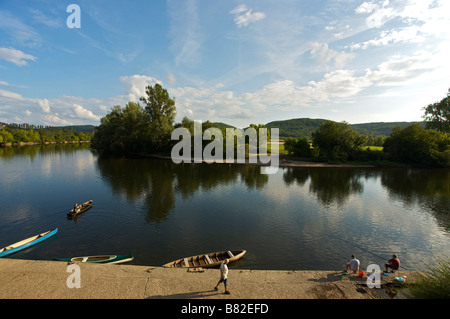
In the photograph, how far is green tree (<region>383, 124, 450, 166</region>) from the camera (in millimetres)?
70825

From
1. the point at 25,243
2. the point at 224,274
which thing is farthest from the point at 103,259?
the point at 224,274

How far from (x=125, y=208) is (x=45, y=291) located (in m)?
17.0

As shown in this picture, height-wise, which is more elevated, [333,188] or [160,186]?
[160,186]

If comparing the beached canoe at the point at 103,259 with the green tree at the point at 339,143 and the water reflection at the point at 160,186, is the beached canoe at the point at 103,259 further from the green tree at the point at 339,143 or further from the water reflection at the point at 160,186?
the green tree at the point at 339,143

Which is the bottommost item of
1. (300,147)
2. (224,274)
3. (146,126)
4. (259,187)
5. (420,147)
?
(259,187)

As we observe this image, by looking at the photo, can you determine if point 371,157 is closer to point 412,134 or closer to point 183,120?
point 412,134

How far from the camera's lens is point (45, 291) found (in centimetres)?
1180

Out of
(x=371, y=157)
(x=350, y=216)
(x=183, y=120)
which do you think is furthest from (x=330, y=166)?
(x=183, y=120)

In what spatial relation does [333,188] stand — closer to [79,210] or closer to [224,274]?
[224,274]

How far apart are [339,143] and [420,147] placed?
23978 mm

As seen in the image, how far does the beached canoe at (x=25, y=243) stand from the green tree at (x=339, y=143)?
77.7 meters

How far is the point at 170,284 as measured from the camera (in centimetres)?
1261

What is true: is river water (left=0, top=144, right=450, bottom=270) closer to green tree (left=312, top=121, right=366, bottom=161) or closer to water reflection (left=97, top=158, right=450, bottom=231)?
water reflection (left=97, top=158, right=450, bottom=231)

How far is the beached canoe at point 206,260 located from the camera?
1566 centimetres
